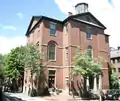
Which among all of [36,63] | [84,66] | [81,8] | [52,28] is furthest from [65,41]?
[81,8]

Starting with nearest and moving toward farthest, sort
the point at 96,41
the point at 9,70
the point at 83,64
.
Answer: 1. the point at 83,64
2. the point at 96,41
3. the point at 9,70

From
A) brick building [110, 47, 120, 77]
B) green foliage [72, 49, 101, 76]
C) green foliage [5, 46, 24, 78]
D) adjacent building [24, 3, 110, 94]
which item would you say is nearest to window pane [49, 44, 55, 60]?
adjacent building [24, 3, 110, 94]

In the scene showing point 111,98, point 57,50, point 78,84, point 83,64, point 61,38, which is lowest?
point 111,98

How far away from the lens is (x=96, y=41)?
120ft

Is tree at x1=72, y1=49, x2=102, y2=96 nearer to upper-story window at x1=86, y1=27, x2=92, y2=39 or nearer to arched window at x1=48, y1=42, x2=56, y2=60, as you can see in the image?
arched window at x1=48, y1=42, x2=56, y2=60

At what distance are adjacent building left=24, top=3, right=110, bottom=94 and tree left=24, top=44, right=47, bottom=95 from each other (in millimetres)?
1275

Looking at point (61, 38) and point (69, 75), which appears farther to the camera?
point (61, 38)

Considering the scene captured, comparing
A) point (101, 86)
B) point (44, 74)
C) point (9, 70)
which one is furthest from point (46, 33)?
point (9, 70)

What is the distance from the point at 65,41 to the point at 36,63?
6788mm

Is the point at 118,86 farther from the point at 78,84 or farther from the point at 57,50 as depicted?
the point at 57,50

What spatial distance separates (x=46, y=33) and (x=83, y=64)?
27.3ft

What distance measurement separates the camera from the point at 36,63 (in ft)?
98.4

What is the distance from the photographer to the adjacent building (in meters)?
32.4

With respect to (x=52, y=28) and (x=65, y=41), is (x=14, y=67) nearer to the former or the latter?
(x=52, y=28)
